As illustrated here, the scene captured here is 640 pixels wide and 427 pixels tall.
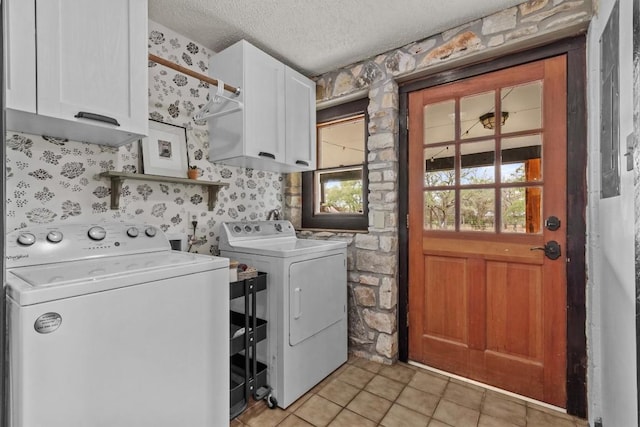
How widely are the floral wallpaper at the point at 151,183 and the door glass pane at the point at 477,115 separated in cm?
165

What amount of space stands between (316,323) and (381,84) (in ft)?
6.08

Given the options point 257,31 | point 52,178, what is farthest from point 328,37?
point 52,178

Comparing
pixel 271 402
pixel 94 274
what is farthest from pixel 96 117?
pixel 271 402

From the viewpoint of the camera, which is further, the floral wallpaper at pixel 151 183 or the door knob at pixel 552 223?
the door knob at pixel 552 223

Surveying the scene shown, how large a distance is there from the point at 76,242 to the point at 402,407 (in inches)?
78.8

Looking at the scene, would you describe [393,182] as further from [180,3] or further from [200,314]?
[180,3]

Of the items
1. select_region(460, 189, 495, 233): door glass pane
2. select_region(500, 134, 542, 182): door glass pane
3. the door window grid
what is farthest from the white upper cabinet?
select_region(500, 134, 542, 182): door glass pane

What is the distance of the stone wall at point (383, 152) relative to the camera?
6.73 feet

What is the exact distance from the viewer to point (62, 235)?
4.78 ft

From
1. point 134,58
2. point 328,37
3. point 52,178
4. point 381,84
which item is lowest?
point 52,178

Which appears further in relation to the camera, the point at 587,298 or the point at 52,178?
the point at 587,298

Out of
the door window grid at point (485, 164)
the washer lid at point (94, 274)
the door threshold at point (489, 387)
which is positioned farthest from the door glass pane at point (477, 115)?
the washer lid at point (94, 274)

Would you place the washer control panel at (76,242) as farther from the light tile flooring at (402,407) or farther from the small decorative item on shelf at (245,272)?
the light tile flooring at (402,407)

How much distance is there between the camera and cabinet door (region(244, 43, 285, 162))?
2.11 meters
